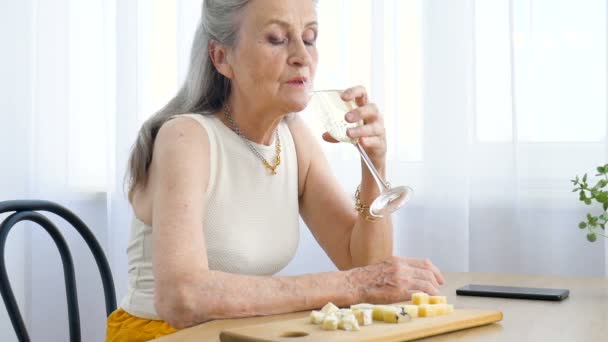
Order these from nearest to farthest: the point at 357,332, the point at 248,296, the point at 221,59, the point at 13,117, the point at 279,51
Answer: the point at 357,332, the point at 248,296, the point at 279,51, the point at 221,59, the point at 13,117

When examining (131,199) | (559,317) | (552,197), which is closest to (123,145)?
(131,199)

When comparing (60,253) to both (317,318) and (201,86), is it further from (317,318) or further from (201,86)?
(317,318)

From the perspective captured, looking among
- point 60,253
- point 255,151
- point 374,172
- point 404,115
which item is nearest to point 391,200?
point 374,172

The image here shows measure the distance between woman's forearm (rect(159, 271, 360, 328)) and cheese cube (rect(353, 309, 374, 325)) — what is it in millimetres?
251

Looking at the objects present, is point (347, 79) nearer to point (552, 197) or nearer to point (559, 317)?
point (552, 197)

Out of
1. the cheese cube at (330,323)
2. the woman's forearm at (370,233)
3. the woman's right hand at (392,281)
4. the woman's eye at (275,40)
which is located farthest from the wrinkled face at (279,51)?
the cheese cube at (330,323)

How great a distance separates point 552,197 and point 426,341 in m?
1.44

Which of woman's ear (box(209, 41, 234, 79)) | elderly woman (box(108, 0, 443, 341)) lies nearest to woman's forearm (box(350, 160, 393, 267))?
elderly woman (box(108, 0, 443, 341))

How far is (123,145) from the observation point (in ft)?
9.50

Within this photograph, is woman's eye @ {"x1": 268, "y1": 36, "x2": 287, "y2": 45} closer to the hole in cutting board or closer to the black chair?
the black chair

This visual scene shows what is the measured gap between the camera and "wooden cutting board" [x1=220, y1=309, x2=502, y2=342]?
3.42ft

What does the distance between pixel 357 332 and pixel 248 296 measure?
32 centimetres

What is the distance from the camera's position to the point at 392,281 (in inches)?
56.4

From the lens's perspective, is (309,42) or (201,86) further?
(201,86)
